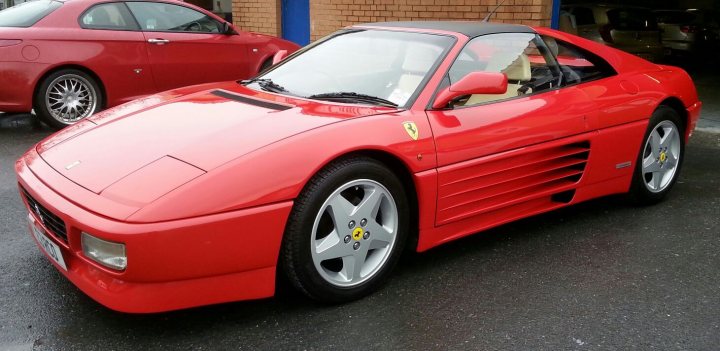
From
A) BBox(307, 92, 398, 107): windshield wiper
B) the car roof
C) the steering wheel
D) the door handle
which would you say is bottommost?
the door handle

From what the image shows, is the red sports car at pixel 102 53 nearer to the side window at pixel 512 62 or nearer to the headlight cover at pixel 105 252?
the side window at pixel 512 62

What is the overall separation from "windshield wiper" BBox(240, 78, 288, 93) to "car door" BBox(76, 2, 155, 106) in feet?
11.0

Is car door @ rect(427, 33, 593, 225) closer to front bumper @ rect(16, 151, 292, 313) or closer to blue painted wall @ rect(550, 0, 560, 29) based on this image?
front bumper @ rect(16, 151, 292, 313)

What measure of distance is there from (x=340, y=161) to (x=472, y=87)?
819 millimetres

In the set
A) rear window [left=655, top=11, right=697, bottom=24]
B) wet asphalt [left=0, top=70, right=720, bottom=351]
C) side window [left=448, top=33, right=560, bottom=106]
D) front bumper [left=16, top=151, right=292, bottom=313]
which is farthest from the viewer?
rear window [left=655, top=11, right=697, bottom=24]

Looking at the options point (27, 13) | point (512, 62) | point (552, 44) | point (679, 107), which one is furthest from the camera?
point (27, 13)

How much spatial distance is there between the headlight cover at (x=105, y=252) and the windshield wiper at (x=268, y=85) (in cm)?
145

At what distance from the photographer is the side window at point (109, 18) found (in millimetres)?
6859

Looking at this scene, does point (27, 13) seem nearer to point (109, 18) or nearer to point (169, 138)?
point (109, 18)

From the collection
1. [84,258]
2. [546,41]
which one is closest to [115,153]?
[84,258]

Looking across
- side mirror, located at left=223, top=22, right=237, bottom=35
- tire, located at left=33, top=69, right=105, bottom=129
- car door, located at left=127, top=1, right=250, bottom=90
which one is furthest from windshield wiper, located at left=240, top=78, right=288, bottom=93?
side mirror, located at left=223, top=22, right=237, bottom=35

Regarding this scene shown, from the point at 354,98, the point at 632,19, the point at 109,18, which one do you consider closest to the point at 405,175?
the point at 354,98

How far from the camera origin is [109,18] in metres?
7.00

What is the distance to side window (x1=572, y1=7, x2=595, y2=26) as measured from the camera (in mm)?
11508
